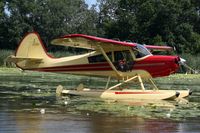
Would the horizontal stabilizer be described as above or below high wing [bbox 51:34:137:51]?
below

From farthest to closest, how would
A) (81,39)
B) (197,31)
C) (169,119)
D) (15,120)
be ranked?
(197,31), (81,39), (169,119), (15,120)

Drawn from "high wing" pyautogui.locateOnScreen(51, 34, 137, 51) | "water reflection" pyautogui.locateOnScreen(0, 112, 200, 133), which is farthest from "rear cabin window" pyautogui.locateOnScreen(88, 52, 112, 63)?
"water reflection" pyautogui.locateOnScreen(0, 112, 200, 133)

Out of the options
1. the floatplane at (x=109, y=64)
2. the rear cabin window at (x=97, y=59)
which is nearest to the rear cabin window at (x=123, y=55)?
the floatplane at (x=109, y=64)

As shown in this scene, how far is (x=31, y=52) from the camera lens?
2291 centimetres

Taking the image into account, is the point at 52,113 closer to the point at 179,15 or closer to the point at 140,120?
the point at 140,120

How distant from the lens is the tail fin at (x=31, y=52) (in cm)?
2278

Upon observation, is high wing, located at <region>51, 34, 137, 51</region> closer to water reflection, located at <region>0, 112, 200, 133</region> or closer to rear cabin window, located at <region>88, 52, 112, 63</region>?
rear cabin window, located at <region>88, 52, 112, 63</region>

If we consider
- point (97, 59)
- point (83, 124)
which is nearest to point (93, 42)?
point (97, 59)

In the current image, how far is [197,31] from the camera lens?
8538cm

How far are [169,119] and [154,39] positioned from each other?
62.6m

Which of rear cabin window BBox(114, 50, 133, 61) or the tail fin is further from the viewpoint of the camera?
the tail fin

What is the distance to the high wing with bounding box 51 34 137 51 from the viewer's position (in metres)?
19.7

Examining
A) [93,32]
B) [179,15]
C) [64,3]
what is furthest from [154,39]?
[64,3]

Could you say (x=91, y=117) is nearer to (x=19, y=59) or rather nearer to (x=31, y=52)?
(x=19, y=59)
